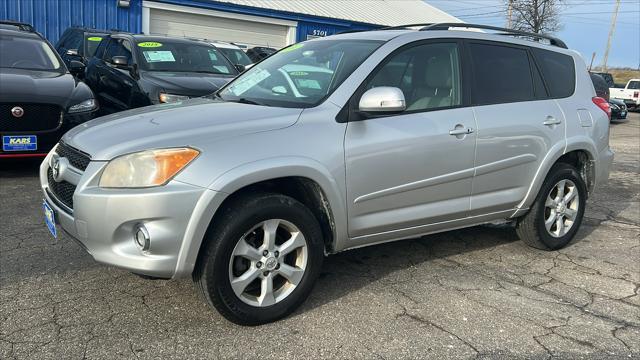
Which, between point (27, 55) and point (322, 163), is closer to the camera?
point (322, 163)

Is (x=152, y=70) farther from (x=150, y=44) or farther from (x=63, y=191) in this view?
(x=63, y=191)

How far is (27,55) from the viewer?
7141 millimetres

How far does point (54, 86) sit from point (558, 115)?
5.26 metres

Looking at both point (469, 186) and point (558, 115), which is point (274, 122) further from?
point (558, 115)

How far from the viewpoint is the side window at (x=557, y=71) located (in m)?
4.66

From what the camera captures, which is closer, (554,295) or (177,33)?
(554,295)

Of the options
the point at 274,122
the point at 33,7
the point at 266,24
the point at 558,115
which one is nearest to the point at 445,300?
the point at 274,122

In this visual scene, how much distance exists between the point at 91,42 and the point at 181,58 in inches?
122

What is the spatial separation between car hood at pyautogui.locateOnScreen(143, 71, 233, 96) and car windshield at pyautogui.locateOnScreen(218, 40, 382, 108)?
2694 mm

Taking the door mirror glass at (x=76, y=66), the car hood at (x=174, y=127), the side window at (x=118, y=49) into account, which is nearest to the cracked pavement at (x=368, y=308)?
the car hood at (x=174, y=127)

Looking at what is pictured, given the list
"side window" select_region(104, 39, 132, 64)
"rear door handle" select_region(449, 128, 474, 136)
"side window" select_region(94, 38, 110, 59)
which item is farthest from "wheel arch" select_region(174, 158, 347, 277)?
"side window" select_region(94, 38, 110, 59)

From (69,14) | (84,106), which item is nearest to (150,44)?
(84,106)

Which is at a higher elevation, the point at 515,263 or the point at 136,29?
the point at 136,29

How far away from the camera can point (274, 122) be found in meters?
3.21
